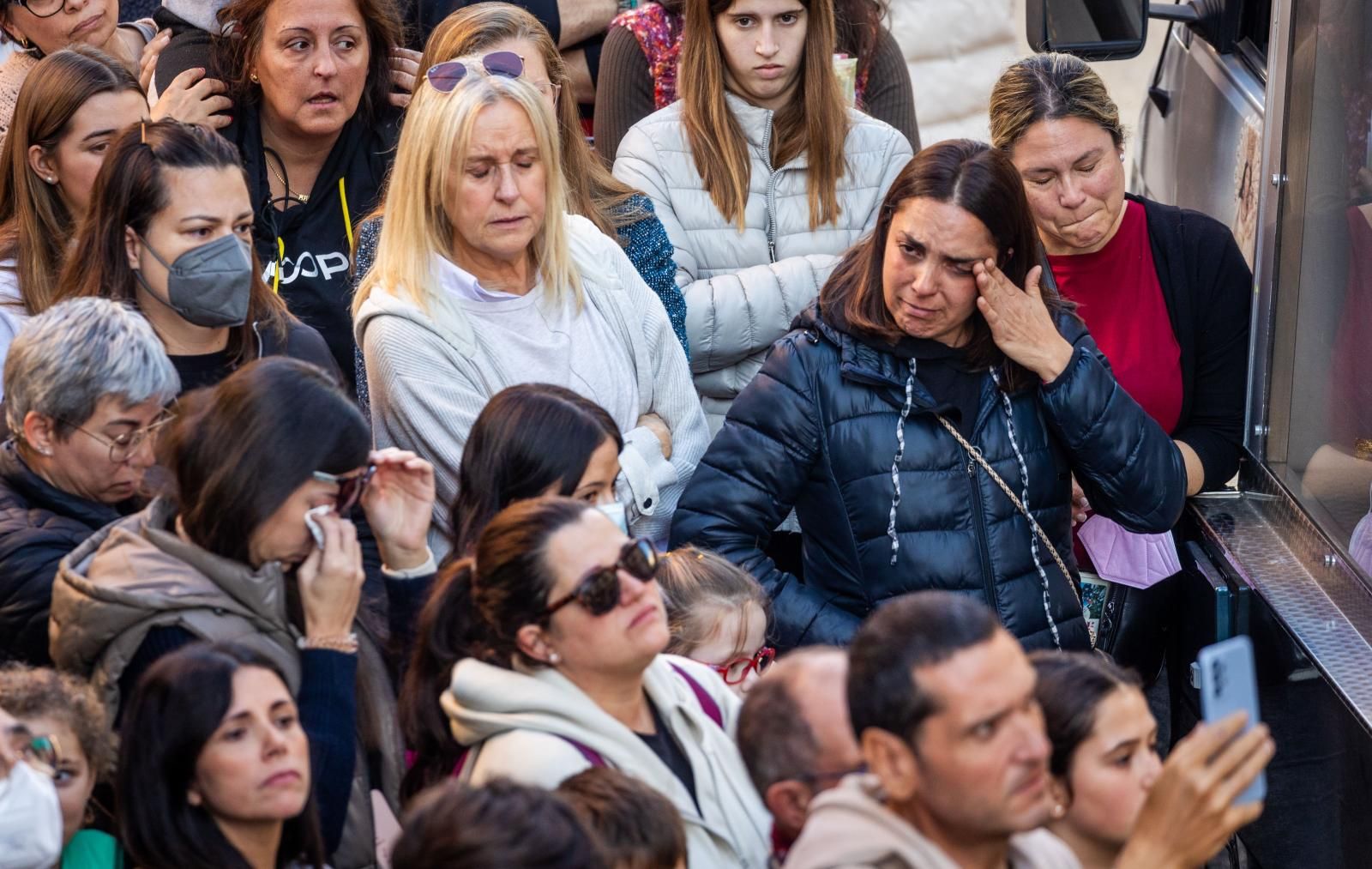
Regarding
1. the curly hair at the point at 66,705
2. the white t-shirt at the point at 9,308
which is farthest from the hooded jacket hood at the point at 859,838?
the white t-shirt at the point at 9,308

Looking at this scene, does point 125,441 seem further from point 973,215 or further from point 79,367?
point 973,215

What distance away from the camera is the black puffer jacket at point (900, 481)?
12.1 ft

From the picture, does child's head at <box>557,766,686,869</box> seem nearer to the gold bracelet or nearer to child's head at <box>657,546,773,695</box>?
the gold bracelet

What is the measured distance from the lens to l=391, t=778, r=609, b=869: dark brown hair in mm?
2121

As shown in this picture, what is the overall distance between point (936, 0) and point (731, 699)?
5.25 m

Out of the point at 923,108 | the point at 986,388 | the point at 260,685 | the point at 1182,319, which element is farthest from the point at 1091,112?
the point at 923,108

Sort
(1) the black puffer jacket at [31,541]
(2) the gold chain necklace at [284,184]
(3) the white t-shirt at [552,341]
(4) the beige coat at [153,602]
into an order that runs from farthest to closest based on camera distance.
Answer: (2) the gold chain necklace at [284,184]
(3) the white t-shirt at [552,341]
(1) the black puffer jacket at [31,541]
(4) the beige coat at [153,602]

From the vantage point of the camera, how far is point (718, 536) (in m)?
3.81

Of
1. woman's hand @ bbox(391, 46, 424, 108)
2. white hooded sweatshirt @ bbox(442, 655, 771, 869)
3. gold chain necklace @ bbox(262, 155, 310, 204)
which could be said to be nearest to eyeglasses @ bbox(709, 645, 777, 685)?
white hooded sweatshirt @ bbox(442, 655, 771, 869)

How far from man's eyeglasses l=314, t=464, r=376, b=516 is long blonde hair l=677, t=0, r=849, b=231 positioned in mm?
1892

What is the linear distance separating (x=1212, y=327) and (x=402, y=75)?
220cm

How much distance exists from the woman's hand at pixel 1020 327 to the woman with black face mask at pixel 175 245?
1.52 meters

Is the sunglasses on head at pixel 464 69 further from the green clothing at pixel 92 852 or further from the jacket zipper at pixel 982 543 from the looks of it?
the green clothing at pixel 92 852

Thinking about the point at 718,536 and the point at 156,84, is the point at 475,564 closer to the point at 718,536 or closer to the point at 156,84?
the point at 718,536
